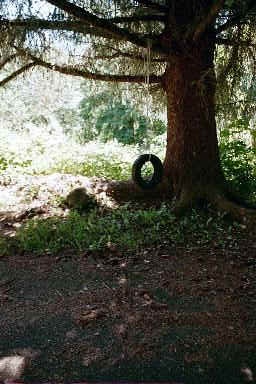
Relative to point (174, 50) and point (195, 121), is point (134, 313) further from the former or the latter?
point (174, 50)

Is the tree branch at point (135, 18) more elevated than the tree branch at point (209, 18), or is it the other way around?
the tree branch at point (135, 18)

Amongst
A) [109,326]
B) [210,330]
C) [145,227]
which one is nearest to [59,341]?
[109,326]

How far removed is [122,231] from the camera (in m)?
5.67

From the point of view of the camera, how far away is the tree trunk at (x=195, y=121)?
616 centimetres

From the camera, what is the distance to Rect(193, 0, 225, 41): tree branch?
16.1 feet

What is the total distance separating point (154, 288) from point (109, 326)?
33.3 inches

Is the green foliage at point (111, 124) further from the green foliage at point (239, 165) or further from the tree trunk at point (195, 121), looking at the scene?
the tree trunk at point (195, 121)

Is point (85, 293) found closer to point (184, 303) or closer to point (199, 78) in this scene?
point (184, 303)

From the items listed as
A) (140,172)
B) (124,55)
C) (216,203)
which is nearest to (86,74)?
(124,55)

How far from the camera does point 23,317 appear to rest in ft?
12.0

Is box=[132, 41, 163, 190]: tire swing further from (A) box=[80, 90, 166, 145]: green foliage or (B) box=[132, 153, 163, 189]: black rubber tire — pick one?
(A) box=[80, 90, 166, 145]: green foliage

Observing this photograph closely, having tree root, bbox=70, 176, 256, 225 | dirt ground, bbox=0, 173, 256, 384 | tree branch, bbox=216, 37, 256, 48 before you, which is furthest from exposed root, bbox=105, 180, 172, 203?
tree branch, bbox=216, 37, 256, 48

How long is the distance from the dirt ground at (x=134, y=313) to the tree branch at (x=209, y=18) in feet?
9.21

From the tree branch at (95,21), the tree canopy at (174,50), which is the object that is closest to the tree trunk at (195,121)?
the tree canopy at (174,50)
